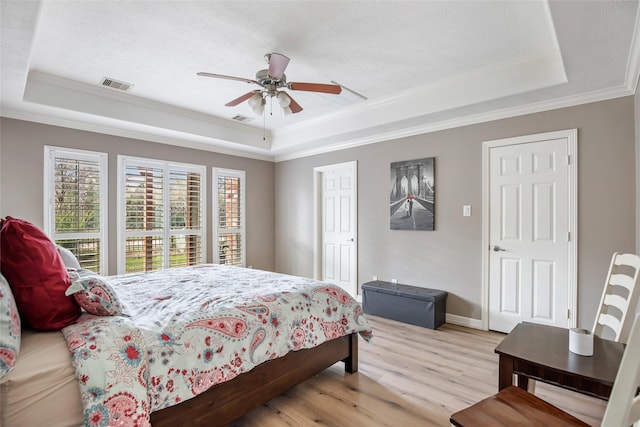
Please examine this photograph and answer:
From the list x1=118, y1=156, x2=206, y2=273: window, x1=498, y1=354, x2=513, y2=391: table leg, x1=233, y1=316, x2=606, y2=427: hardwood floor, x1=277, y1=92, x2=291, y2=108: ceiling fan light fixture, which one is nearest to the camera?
x1=498, y1=354, x2=513, y2=391: table leg

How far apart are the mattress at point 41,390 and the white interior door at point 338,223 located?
386cm

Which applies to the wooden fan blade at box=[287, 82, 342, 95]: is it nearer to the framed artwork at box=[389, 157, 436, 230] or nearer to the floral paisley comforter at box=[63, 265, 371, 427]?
the floral paisley comforter at box=[63, 265, 371, 427]

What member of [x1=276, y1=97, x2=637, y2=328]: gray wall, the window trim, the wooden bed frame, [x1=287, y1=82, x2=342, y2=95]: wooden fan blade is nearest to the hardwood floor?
the wooden bed frame

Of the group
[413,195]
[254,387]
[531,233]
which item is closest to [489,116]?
[413,195]

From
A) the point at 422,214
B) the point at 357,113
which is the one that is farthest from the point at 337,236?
the point at 357,113

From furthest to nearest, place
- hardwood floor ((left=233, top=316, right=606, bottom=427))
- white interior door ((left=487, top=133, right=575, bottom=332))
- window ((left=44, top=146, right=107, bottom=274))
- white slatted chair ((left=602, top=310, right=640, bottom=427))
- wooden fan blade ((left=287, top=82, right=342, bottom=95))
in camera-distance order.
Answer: window ((left=44, top=146, right=107, bottom=274))
white interior door ((left=487, top=133, right=575, bottom=332))
wooden fan blade ((left=287, top=82, right=342, bottom=95))
hardwood floor ((left=233, top=316, right=606, bottom=427))
white slatted chair ((left=602, top=310, right=640, bottom=427))

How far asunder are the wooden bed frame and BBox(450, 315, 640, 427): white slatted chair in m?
1.16

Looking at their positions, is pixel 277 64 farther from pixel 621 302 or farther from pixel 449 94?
pixel 621 302

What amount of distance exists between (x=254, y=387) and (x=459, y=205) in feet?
9.89

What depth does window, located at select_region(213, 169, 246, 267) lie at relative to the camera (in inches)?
205

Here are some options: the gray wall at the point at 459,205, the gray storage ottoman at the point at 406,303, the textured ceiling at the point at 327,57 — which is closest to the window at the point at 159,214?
the textured ceiling at the point at 327,57

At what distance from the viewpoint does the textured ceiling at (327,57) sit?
7.15 ft

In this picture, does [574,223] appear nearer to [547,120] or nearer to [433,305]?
[547,120]

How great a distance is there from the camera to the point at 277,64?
Answer: 2.45 m
